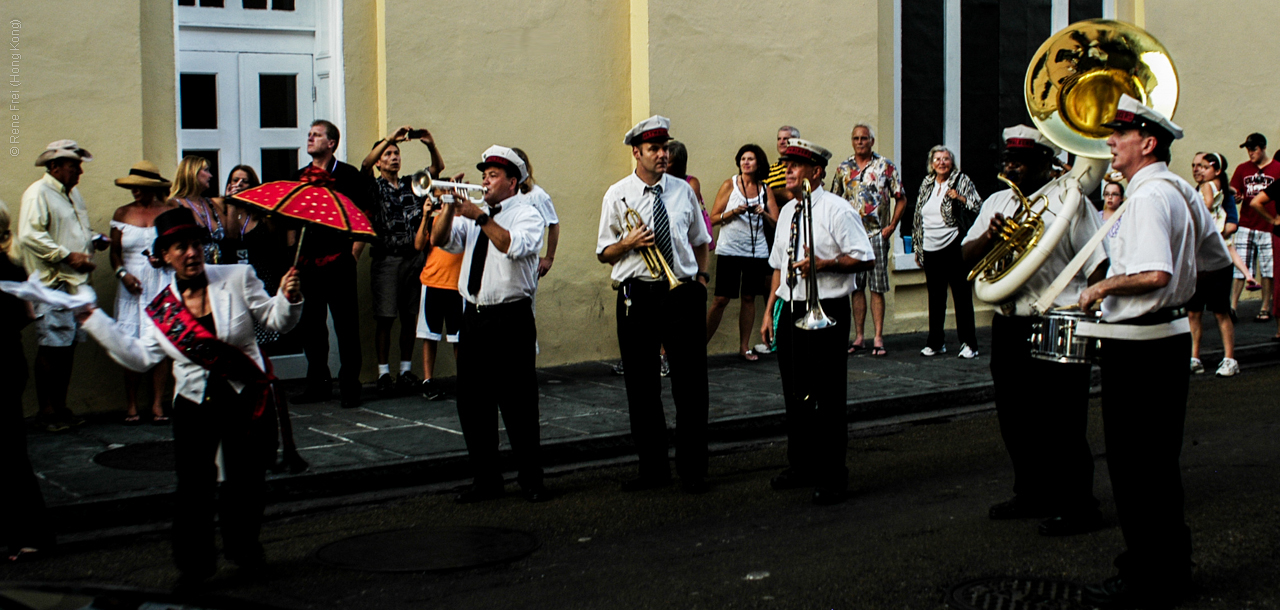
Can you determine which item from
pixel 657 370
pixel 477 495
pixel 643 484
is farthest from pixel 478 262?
pixel 643 484

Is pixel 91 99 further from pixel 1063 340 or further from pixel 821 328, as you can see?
pixel 1063 340

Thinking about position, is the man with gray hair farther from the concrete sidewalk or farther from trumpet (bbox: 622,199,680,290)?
trumpet (bbox: 622,199,680,290)

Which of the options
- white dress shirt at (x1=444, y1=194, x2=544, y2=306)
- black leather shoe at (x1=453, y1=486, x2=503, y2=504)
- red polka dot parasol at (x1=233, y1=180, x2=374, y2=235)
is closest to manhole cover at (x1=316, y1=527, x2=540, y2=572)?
black leather shoe at (x1=453, y1=486, x2=503, y2=504)

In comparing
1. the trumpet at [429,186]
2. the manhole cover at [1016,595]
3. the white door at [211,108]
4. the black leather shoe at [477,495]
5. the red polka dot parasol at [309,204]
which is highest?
the white door at [211,108]

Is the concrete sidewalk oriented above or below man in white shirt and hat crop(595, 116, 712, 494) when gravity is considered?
below

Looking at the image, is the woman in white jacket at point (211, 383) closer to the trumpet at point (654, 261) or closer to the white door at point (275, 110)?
the trumpet at point (654, 261)

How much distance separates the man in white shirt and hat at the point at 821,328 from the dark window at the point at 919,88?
23.8 feet

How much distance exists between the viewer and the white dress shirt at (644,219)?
737 cm

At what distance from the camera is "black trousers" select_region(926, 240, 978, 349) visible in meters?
12.1

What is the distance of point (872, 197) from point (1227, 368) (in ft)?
11.7

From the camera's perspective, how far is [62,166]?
866 centimetres

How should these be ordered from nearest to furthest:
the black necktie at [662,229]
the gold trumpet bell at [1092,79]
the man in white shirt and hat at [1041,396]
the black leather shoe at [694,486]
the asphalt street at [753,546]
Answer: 1. the asphalt street at [753,546]
2. the man in white shirt and hat at [1041,396]
3. the gold trumpet bell at [1092,79]
4. the black leather shoe at [694,486]
5. the black necktie at [662,229]

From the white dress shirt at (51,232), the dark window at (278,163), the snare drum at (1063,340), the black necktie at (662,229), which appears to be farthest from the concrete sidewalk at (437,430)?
the snare drum at (1063,340)

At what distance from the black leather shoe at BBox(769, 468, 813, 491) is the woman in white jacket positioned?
9.71 ft
